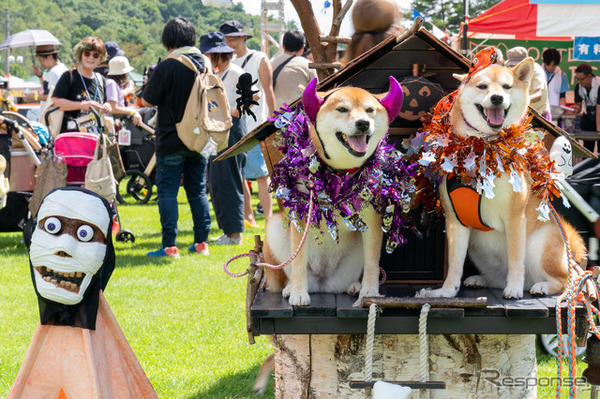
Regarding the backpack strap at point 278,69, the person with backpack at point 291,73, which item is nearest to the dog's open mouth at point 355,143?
the person with backpack at point 291,73

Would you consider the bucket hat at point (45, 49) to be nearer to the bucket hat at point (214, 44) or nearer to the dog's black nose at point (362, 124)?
the bucket hat at point (214, 44)

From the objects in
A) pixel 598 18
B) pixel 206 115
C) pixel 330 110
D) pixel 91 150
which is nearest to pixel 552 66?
pixel 598 18

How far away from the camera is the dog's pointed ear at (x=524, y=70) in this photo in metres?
2.59

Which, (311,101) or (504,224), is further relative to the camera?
(504,224)

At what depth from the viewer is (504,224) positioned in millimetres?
2695

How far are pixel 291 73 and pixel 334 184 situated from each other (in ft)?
16.3

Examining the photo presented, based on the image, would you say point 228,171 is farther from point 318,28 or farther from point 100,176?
point 318,28

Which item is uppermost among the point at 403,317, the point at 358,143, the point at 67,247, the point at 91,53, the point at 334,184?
the point at 91,53

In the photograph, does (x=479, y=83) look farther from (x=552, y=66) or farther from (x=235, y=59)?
(x=552, y=66)

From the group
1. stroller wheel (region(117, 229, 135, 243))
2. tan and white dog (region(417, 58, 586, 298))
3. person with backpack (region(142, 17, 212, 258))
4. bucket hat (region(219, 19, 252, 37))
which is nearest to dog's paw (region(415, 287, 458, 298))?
tan and white dog (region(417, 58, 586, 298))

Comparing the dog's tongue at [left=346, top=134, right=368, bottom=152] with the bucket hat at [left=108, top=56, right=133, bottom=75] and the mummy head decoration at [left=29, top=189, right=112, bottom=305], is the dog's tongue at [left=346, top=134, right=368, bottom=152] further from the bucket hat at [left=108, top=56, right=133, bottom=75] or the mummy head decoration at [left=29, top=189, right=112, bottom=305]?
the bucket hat at [left=108, top=56, right=133, bottom=75]

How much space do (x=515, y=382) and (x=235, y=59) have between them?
5.44m

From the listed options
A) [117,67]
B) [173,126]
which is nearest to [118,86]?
[117,67]

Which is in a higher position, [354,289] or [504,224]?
[504,224]
